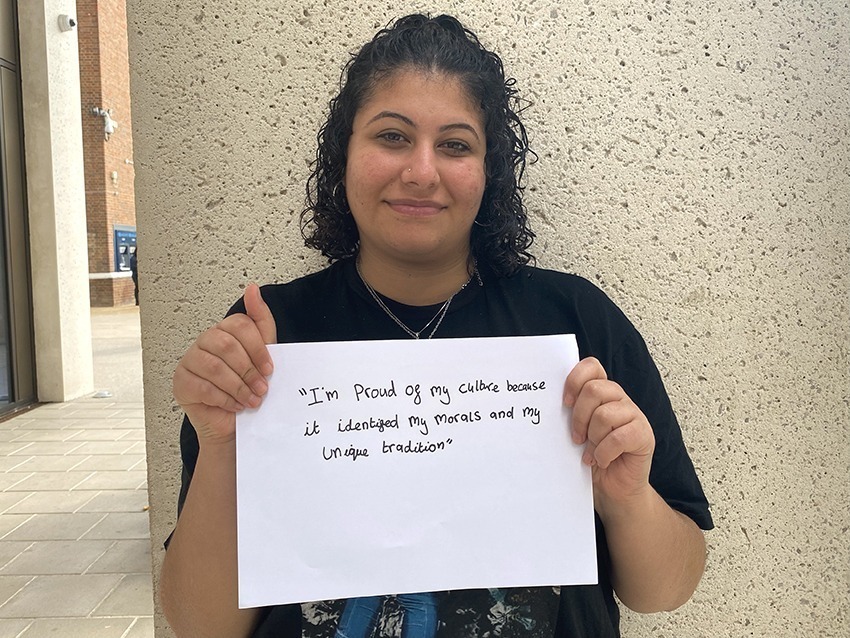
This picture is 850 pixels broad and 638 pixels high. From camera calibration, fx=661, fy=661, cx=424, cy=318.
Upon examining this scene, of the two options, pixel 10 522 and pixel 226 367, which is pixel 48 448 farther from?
pixel 226 367

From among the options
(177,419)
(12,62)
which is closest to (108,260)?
(12,62)

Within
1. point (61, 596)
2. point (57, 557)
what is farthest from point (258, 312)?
point (57, 557)

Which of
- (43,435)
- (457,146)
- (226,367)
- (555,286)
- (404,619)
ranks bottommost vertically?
(43,435)

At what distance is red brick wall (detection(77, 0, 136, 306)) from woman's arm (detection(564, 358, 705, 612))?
53.7ft

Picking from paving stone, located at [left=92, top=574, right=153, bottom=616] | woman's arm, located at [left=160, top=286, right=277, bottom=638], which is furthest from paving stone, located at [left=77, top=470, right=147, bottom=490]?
woman's arm, located at [left=160, top=286, right=277, bottom=638]

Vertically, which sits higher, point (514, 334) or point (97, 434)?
point (514, 334)

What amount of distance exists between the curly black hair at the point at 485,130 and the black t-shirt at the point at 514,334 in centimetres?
7

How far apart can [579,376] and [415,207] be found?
1.35 ft

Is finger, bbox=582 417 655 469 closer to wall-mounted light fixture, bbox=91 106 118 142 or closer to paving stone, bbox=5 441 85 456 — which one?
paving stone, bbox=5 441 85 456

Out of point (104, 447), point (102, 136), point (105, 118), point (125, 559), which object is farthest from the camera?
point (102, 136)

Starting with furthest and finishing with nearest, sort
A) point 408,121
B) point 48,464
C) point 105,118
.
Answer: point 105,118, point 48,464, point 408,121

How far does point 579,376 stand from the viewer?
3.56 ft

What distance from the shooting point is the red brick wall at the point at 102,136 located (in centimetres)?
1535

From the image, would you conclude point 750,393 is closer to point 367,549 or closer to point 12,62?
point 367,549
